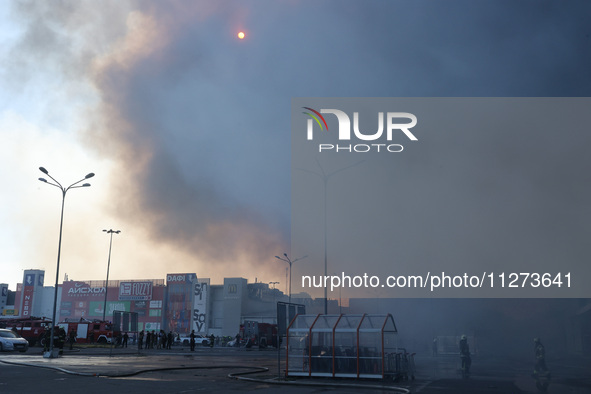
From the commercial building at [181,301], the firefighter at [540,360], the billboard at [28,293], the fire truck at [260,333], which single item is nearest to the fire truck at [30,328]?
the fire truck at [260,333]

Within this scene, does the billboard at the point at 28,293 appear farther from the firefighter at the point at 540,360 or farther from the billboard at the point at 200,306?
the firefighter at the point at 540,360

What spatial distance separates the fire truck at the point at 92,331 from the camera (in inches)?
2191

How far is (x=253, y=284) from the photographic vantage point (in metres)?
108

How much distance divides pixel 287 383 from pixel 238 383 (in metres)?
1.67

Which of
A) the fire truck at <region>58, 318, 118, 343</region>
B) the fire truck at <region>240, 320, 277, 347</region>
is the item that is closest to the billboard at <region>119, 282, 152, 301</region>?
the fire truck at <region>240, 320, 277, 347</region>

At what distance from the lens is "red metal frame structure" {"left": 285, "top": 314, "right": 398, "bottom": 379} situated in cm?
1920

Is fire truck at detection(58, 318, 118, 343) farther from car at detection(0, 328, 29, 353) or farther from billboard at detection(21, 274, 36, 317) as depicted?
billboard at detection(21, 274, 36, 317)

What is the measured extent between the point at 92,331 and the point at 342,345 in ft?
141

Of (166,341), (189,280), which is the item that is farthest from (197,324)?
(166,341)

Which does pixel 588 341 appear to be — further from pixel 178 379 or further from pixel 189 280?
pixel 189 280

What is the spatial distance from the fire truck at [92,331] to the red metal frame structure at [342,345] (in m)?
40.0

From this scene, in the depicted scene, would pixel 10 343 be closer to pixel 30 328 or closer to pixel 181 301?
pixel 30 328

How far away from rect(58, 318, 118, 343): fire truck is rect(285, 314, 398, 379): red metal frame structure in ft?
131

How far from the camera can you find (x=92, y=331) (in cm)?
5541
